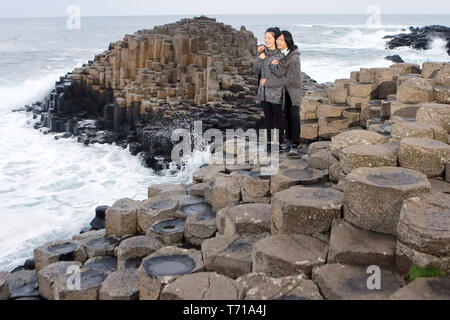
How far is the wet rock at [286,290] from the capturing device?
139 inches

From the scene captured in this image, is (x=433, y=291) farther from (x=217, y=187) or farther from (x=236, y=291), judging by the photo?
(x=217, y=187)

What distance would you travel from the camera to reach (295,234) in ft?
14.0

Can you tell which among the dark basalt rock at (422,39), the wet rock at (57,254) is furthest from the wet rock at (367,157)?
the dark basalt rock at (422,39)

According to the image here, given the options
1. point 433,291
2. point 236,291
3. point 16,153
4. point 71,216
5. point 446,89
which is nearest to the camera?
point 433,291

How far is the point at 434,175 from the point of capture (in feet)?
15.4

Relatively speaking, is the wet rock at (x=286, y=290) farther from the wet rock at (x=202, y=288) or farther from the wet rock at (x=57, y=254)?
the wet rock at (x=57, y=254)

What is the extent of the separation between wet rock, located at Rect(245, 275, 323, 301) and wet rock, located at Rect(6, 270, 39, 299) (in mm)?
2798

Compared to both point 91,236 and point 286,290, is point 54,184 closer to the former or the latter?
point 91,236

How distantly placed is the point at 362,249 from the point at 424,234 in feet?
1.72

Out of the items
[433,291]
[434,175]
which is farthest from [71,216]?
[433,291]

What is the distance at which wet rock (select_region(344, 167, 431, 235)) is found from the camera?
12.5ft

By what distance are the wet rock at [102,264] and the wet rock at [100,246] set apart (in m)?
0.13
